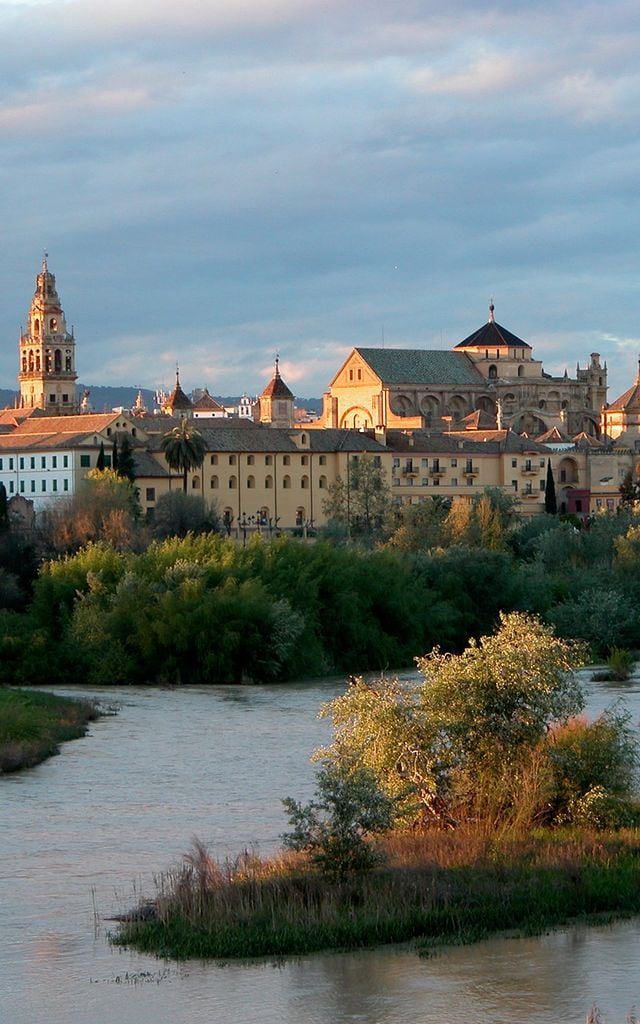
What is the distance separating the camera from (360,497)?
305 ft

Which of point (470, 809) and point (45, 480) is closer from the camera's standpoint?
point (470, 809)

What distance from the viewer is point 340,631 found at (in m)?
45.3

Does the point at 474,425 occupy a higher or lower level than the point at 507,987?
higher

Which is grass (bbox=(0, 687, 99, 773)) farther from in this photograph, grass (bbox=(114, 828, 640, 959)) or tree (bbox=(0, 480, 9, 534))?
tree (bbox=(0, 480, 9, 534))

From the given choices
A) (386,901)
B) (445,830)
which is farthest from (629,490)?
(386,901)

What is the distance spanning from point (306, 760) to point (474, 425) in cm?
9758

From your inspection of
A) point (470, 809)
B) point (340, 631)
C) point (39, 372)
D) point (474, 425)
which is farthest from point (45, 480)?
point (470, 809)

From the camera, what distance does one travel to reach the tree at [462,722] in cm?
2064

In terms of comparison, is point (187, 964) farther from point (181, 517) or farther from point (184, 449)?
point (184, 449)

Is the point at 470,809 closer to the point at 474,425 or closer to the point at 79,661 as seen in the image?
the point at 79,661

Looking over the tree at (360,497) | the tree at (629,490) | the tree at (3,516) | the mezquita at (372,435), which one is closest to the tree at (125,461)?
the mezquita at (372,435)

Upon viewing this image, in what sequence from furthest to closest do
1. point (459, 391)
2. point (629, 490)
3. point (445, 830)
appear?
point (459, 391) → point (629, 490) → point (445, 830)

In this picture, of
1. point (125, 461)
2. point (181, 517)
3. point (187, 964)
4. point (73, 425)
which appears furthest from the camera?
point (73, 425)

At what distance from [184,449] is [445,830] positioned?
69610 millimetres
